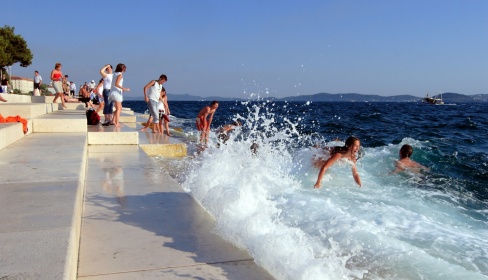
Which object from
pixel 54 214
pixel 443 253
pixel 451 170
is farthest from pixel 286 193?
pixel 451 170

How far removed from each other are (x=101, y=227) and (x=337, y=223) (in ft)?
8.48

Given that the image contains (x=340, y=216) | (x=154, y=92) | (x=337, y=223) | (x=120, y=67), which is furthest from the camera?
(x=154, y=92)

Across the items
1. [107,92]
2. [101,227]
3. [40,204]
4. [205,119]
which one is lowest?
[101,227]

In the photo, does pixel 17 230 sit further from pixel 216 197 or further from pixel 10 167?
pixel 10 167

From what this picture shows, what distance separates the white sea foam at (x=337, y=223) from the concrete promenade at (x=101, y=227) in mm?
243

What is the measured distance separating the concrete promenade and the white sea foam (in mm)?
243

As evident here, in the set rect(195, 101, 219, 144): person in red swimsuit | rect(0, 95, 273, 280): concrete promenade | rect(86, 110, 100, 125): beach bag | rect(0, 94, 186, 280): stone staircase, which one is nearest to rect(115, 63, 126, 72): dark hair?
rect(86, 110, 100, 125): beach bag

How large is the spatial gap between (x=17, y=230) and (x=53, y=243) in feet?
1.39

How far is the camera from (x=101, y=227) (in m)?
3.24

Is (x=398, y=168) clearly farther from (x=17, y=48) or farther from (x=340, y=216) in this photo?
(x=17, y=48)

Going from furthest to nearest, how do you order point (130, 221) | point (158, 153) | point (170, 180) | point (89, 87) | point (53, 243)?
1. point (89, 87)
2. point (158, 153)
3. point (170, 180)
4. point (130, 221)
5. point (53, 243)

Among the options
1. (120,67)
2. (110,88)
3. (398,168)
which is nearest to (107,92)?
(110,88)

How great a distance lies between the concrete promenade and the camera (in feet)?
7.80

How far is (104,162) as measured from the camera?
6188 mm
